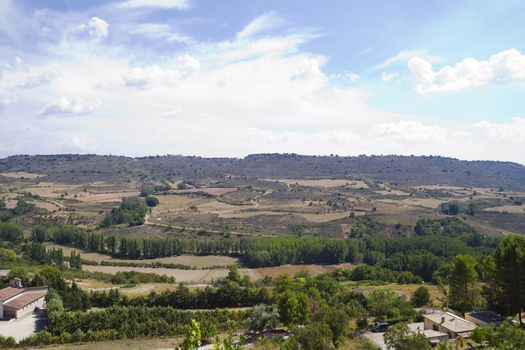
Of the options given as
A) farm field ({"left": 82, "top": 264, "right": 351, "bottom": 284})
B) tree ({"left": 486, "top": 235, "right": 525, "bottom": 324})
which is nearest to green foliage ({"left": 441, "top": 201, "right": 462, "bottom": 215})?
farm field ({"left": 82, "top": 264, "right": 351, "bottom": 284})

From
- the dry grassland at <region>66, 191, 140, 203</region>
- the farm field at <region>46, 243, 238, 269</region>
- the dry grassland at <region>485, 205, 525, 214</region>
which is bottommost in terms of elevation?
the farm field at <region>46, 243, 238, 269</region>

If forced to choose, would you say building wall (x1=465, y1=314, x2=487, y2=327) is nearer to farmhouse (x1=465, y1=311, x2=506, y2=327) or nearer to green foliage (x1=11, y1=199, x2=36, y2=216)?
farmhouse (x1=465, y1=311, x2=506, y2=327)

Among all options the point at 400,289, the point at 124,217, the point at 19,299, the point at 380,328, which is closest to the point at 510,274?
the point at 380,328

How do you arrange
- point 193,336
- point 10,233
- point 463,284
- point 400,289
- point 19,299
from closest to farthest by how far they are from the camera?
1. point 193,336
2. point 463,284
3. point 19,299
4. point 400,289
5. point 10,233

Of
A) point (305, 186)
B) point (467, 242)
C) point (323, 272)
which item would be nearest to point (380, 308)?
point (323, 272)

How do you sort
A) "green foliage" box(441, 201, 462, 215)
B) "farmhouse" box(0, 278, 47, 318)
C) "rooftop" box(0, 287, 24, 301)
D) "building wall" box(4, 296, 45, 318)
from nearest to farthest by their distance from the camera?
"building wall" box(4, 296, 45, 318) → "farmhouse" box(0, 278, 47, 318) → "rooftop" box(0, 287, 24, 301) → "green foliage" box(441, 201, 462, 215)

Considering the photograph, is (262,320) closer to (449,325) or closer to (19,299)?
(449,325)

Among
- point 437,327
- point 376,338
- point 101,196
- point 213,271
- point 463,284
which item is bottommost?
point 213,271

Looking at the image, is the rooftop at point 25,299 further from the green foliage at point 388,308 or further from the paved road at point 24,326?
the green foliage at point 388,308
